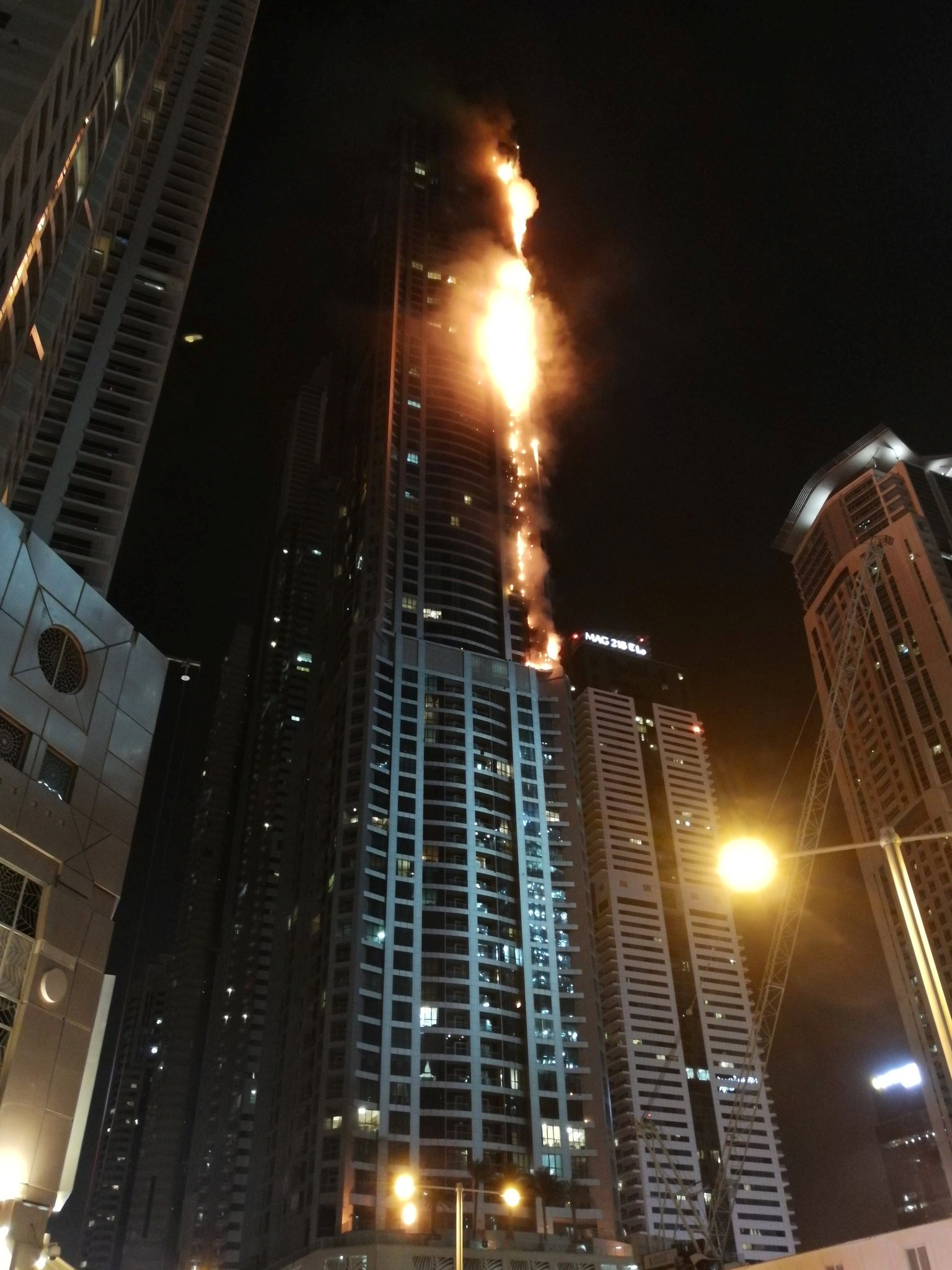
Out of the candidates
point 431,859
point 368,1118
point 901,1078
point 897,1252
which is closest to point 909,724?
point 901,1078

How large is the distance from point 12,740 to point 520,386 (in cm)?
12614

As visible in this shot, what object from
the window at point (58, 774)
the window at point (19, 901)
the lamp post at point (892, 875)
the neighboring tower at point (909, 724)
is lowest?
the lamp post at point (892, 875)

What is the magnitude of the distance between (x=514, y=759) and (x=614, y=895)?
56.2m

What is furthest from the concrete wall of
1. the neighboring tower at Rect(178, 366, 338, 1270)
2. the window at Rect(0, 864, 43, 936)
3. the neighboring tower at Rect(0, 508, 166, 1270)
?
the neighboring tower at Rect(178, 366, 338, 1270)

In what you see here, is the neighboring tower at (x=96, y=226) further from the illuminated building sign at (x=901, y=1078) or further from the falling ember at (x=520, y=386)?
the illuminated building sign at (x=901, y=1078)

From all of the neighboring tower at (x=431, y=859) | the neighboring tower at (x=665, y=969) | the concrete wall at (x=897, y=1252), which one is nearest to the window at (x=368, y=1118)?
the neighboring tower at (x=431, y=859)

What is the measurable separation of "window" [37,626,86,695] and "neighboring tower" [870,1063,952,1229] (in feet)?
520

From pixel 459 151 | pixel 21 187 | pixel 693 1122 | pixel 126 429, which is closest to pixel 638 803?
pixel 693 1122

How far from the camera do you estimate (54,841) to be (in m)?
33.4

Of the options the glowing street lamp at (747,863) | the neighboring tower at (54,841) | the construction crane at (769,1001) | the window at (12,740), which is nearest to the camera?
the glowing street lamp at (747,863)

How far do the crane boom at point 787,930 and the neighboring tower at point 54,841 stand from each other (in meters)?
85.0

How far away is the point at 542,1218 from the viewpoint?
92.1 meters

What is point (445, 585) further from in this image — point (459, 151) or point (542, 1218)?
point (459, 151)

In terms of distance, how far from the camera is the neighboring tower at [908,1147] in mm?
154625
